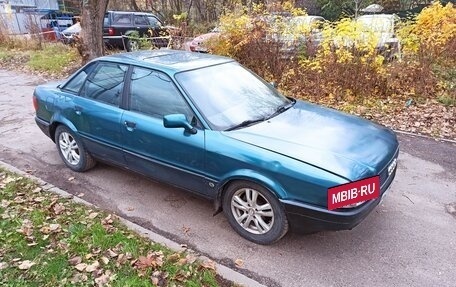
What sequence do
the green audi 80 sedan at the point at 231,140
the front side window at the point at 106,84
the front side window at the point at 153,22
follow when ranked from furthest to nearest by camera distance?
1. the front side window at the point at 153,22
2. the front side window at the point at 106,84
3. the green audi 80 sedan at the point at 231,140

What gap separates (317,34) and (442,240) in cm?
560

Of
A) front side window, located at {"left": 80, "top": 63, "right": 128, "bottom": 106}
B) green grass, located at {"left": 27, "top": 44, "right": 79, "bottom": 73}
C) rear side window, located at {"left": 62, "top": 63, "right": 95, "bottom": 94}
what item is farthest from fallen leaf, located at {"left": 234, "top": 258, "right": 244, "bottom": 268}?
green grass, located at {"left": 27, "top": 44, "right": 79, "bottom": 73}

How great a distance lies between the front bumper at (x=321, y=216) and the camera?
9.34ft

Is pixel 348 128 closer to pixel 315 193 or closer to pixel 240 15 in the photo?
pixel 315 193

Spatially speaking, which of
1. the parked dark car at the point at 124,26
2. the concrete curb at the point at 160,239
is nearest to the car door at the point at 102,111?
the concrete curb at the point at 160,239

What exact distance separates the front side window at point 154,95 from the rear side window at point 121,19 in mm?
14134

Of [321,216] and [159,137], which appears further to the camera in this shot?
[159,137]

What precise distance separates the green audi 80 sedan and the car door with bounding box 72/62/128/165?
0.5 inches

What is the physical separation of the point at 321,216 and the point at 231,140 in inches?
39.3

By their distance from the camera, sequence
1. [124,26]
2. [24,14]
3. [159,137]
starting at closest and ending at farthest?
[159,137], [124,26], [24,14]

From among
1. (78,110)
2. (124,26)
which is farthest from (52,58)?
(78,110)

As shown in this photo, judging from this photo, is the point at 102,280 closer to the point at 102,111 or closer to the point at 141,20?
the point at 102,111

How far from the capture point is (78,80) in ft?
15.1

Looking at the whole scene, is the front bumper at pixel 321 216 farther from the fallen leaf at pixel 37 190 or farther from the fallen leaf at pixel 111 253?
the fallen leaf at pixel 37 190
